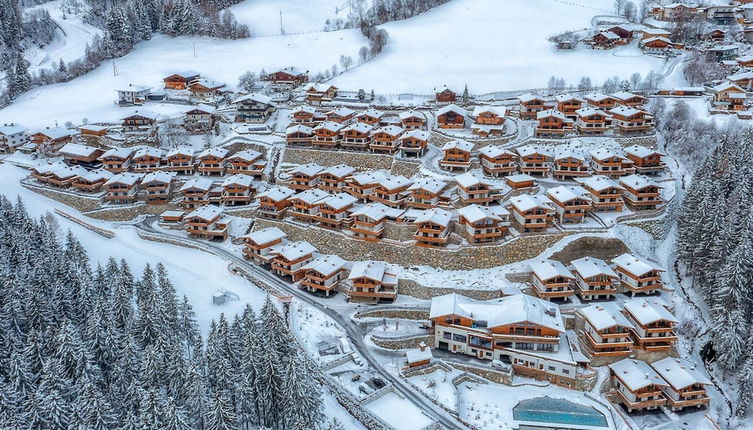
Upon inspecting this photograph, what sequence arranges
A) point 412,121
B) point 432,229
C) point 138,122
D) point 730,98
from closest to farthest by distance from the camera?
point 432,229 → point 730,98 → point 412,121 → point 138,122

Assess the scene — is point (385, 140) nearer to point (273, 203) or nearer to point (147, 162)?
point (273, 203)

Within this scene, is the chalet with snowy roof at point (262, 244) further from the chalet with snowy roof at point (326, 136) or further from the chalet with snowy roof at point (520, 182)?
the chalet with snowy roof at point (520, 182)

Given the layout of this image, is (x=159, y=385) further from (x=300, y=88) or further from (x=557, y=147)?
(x=300, y=88)

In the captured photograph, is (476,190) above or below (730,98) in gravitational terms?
below

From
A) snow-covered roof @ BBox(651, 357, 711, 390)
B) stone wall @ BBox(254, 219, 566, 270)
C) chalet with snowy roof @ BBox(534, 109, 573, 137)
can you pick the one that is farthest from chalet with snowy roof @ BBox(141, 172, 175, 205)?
snow-covered roof @ BBox(651, 357, 711, 390)

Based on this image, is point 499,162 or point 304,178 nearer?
point 499,162

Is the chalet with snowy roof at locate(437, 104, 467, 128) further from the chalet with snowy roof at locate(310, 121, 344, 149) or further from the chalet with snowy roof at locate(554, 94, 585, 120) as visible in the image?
the chalet with snowy roof at locate(554, 94, 585, 120)

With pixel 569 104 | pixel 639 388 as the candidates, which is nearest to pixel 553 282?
pixel 639 388
